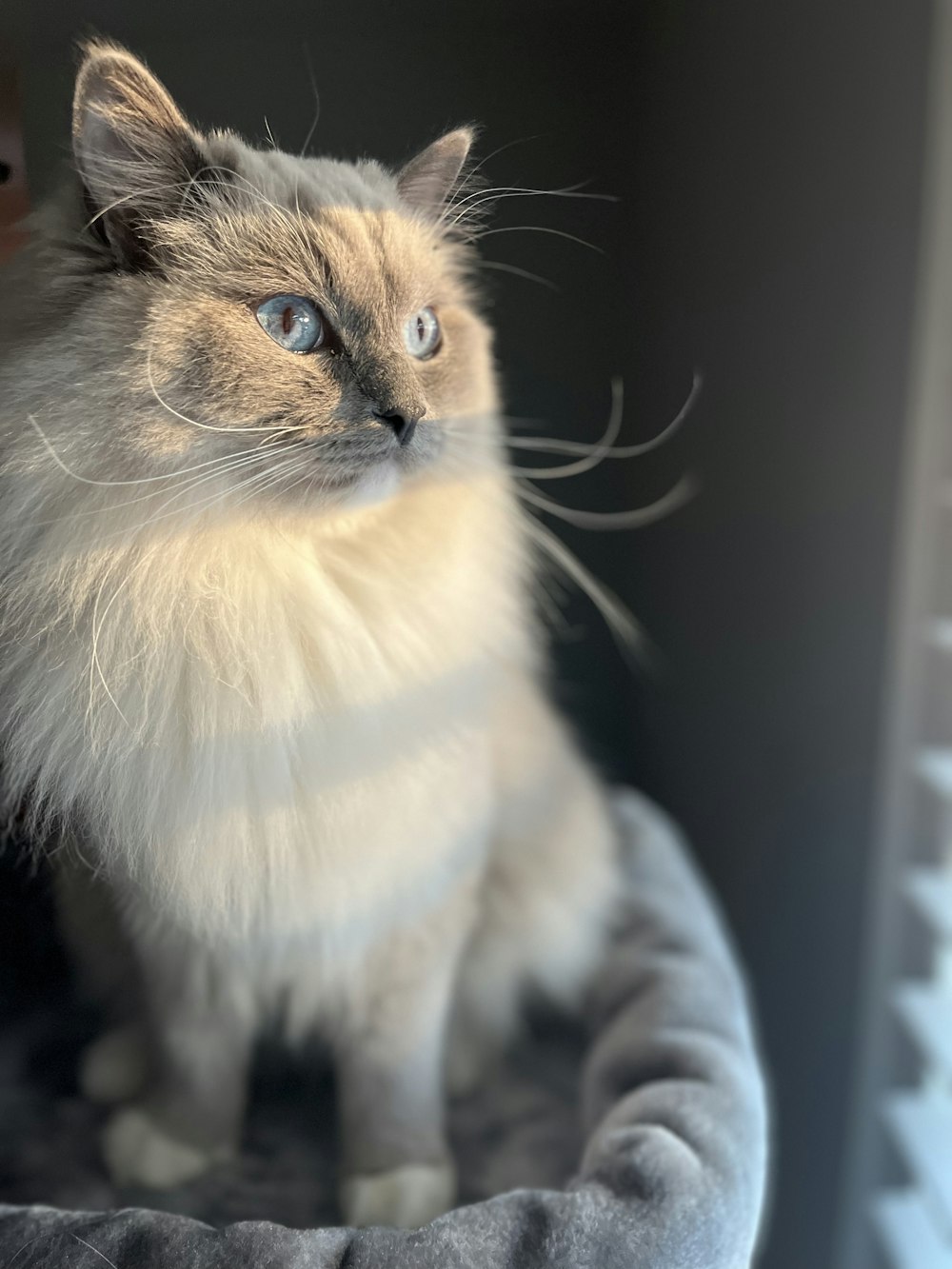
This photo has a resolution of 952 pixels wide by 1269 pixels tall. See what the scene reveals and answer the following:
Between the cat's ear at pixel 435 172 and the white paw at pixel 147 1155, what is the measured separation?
900mm

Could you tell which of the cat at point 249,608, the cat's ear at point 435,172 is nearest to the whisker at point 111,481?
the cat at point 249,608

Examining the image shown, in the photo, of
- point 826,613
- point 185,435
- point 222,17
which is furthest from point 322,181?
point 826,613

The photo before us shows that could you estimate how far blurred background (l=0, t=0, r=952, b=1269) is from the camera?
2.27ft

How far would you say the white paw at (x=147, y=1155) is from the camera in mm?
838

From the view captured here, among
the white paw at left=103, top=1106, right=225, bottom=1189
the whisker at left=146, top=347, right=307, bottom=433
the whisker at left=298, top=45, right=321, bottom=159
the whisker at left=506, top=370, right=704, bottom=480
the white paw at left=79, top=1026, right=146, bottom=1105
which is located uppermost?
the whisker at left=298, top=45, right=321, bottom=159

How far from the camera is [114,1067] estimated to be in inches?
35.1

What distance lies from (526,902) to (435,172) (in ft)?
2.66

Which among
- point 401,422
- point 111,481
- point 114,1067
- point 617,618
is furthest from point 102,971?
point 617,618

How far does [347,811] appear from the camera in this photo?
2.62 ft

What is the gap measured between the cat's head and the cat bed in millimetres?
394

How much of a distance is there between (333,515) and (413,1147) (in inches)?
24.9

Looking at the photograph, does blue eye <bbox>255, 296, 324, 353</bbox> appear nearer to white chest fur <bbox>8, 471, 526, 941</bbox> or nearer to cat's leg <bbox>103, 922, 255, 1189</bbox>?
white chest fur <bbox>8, 471, 526, 941</bbox>

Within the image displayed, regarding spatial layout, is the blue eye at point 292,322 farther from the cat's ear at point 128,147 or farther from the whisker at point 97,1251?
the whisker at point 97,1251

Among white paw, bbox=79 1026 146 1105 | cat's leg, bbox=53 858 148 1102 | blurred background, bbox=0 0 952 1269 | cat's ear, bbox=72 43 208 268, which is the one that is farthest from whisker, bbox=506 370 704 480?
white paw, bbox=79 1026 146 1105
